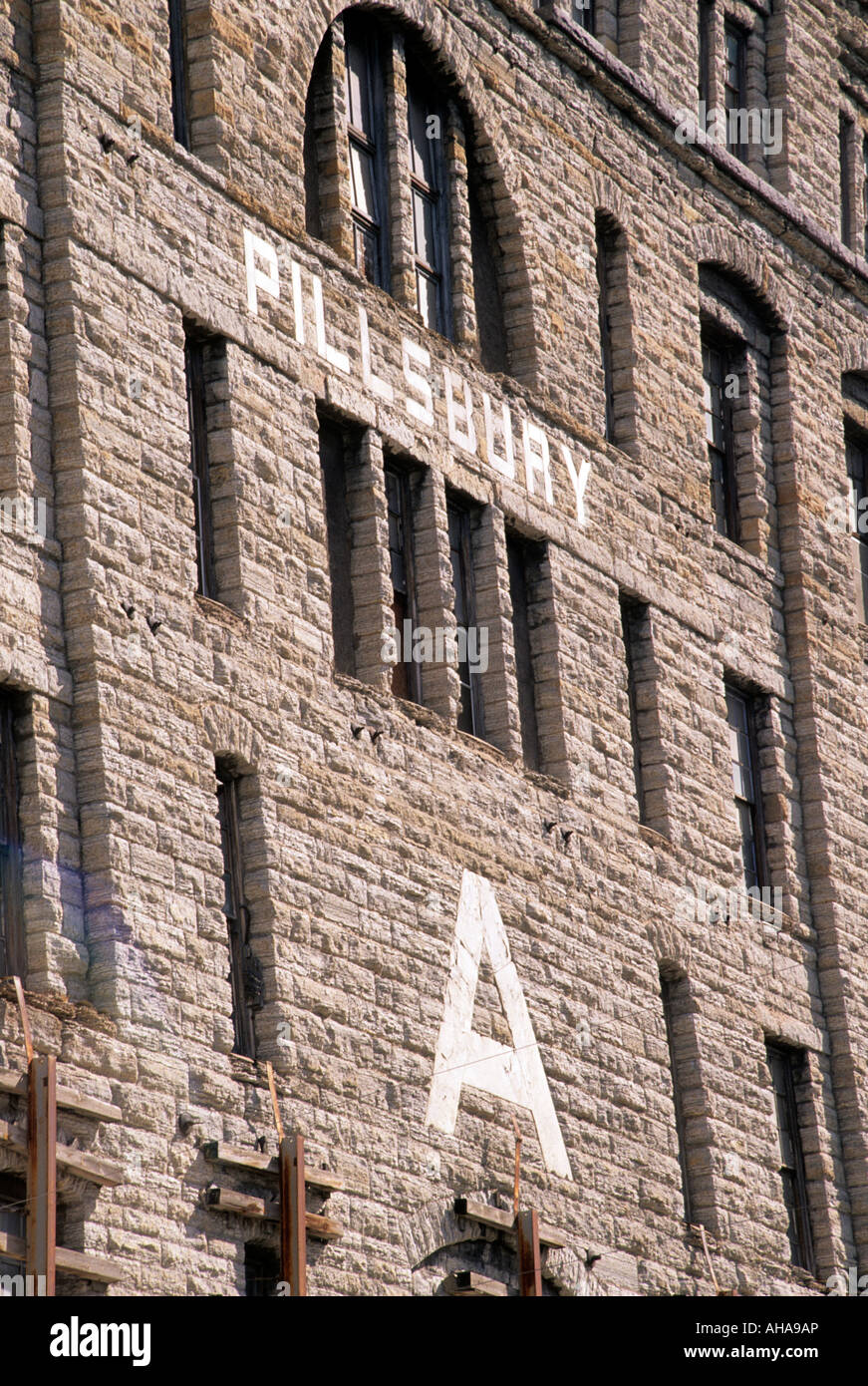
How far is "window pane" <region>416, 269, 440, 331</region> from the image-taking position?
27828 mm

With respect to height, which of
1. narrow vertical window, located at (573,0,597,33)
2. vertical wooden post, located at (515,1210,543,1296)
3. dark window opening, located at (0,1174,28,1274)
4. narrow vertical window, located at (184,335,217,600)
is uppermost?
narrow vertical window, located at (573,0,597,33)

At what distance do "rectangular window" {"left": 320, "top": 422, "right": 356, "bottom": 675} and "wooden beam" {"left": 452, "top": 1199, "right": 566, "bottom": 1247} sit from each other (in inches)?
186

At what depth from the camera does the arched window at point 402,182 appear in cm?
2697

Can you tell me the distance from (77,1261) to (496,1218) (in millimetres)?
5403

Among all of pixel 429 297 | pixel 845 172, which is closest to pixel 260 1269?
pixel 429 297

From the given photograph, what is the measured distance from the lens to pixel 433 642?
2630 centimetres

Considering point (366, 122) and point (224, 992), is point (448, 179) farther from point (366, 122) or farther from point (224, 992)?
point (224, 992)

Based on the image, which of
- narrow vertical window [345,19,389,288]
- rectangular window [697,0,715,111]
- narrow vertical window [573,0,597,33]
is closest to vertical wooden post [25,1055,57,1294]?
narrow vertical window [345,19,389,288]

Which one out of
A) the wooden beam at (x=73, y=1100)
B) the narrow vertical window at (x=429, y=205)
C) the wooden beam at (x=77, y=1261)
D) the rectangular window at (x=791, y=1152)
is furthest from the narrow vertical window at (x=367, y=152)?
the wooden beam at (x=77, y=1261)

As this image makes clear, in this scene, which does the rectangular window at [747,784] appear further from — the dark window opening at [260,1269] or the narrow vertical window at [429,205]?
the dark window opening at [260,1269]

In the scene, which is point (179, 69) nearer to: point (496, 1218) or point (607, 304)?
point (607, 304)

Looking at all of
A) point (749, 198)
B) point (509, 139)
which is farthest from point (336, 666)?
point (749, 198)

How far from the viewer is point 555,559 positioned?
28094mm

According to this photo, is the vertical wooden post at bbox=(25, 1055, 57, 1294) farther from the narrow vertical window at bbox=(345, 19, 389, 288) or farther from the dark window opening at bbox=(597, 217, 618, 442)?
the dark window opening at bbox=(597, 217, 618, 442)
